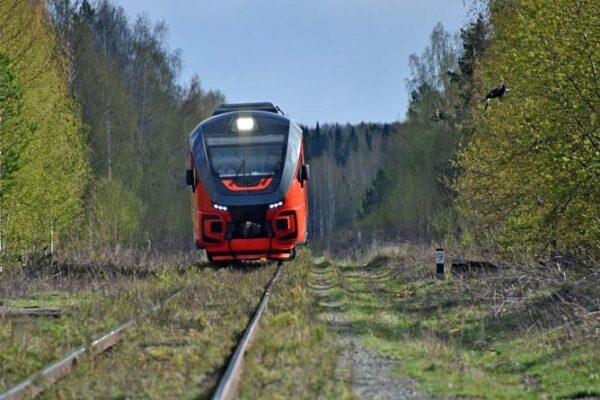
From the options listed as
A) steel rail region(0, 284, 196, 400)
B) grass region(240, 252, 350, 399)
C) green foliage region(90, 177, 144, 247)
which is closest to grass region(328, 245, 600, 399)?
grass region(240, 252, 350, 399)

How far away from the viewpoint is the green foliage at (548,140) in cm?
1505

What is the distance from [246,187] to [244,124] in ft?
6.20

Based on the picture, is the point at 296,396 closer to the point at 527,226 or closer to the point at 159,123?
the point at 527,226

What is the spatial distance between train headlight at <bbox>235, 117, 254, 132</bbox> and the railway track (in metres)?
10.4

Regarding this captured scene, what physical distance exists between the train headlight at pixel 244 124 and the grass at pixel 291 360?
29.4ft

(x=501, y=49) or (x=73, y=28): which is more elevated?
(x=73, y=28)

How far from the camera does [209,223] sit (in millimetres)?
19953

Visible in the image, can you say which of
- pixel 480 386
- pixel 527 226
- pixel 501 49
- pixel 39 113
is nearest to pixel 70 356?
pixel 480 386

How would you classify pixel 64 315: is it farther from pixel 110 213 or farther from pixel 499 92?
pixel 110 213

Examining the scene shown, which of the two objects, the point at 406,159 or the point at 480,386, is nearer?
the point at 480,386

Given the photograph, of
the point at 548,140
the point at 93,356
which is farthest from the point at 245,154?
the point at 93,356

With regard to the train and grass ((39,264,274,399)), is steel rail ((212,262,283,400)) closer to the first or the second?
grass ((39,264,274,399))

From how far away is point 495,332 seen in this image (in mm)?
11141

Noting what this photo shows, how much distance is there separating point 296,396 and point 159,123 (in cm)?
4867
